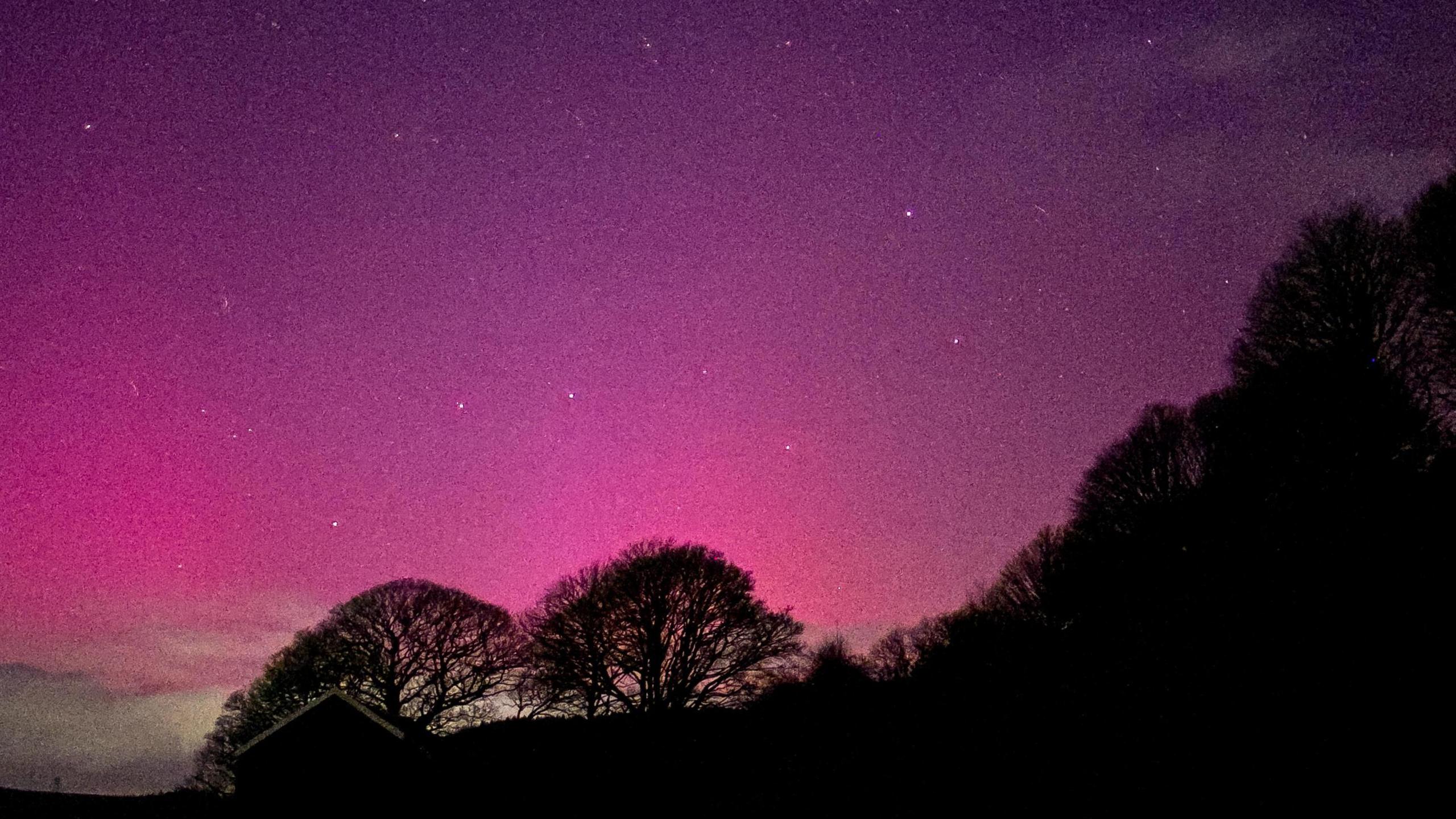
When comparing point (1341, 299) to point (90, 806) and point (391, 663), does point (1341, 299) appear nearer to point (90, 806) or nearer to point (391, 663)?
point (391, 663)

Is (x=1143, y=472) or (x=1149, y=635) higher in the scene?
(x=1143, y=472)

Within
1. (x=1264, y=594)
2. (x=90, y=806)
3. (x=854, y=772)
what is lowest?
(x=90, y=806)

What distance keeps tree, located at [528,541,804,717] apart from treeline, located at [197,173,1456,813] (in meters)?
0.14

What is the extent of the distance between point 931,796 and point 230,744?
45.0 meters

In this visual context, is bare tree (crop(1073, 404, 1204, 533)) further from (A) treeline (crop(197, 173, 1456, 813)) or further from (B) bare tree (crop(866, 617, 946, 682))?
(B) bare tree (crop(866, 617, 946, 682))

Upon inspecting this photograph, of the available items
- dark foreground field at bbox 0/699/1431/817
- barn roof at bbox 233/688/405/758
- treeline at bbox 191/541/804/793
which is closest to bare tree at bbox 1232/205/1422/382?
dark foreground field at bbox 0/699/1431/817

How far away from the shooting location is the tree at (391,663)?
4125 centimetres

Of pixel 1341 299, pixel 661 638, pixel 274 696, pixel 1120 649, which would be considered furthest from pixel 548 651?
pixel 1341 299

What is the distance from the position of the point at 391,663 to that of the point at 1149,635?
39564 millimetres

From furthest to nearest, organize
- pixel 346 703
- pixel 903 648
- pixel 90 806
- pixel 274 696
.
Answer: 1. pixel 903 648
2. pixel 274 696
3. pixel 90 806
4. pixel 346 703

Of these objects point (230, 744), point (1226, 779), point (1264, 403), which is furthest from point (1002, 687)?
point (230, 744)

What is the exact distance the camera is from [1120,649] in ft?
86.9

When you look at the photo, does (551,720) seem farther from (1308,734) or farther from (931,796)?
(1308,734)

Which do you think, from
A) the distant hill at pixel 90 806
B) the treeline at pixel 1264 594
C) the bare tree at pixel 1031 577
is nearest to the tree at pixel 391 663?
the distant hill at pixel 90 806
